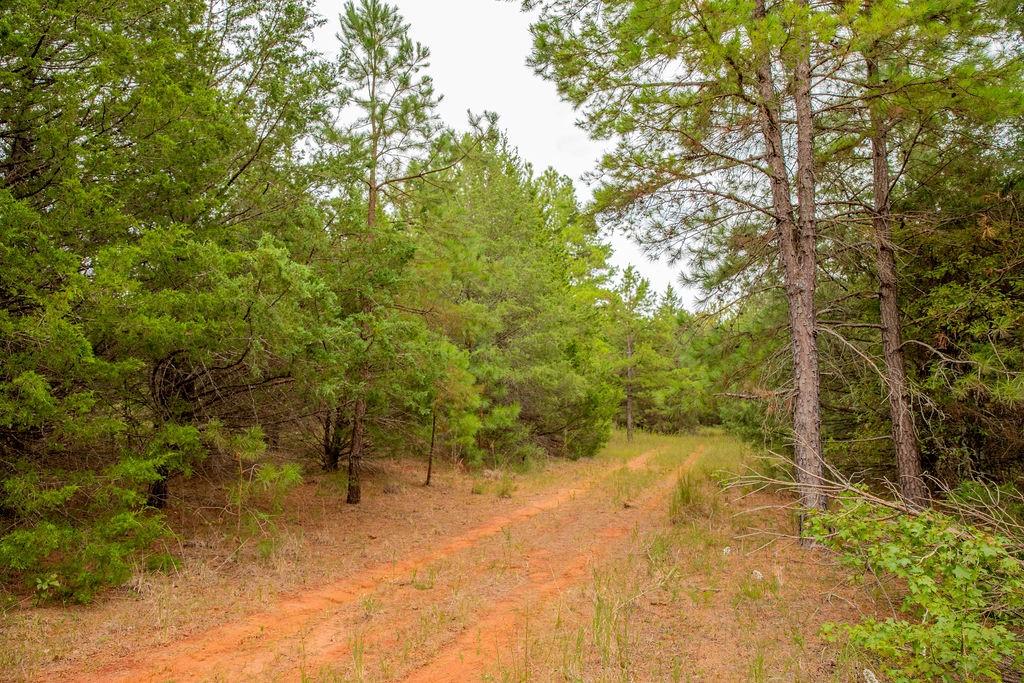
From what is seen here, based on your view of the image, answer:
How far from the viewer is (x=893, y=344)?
314 inches

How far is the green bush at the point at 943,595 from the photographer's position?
348 centimetres

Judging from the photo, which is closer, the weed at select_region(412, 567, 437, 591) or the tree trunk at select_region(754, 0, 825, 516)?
the weed at select_region(412, 567, 437, 591)

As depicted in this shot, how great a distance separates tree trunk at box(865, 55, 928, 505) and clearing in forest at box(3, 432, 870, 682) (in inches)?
75.9

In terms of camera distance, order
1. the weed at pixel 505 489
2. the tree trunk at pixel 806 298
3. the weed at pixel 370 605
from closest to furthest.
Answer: the weed at pixel 370 605 < the tree trunk at pixel 806 298 < the weed at pixel 505 489

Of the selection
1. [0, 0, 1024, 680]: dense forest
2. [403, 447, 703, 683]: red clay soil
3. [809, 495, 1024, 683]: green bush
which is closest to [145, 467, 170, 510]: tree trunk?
[0, 0, 1024, 680]: dense forest

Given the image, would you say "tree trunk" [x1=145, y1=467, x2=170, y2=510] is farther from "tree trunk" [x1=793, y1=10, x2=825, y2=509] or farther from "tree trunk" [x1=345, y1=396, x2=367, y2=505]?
"tree trunk" [x1=793, y1=10, x2=825, y2=509]

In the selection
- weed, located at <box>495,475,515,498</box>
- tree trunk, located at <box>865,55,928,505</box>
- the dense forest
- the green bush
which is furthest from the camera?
weed, located at <box>495,475,515,498</box>

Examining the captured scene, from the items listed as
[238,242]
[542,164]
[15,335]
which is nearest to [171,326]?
[15,335]

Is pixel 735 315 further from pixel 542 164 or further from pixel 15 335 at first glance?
pixel 542 164

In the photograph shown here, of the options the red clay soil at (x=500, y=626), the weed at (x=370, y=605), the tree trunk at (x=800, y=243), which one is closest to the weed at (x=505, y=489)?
the red clay soil at (x=500, y=626)

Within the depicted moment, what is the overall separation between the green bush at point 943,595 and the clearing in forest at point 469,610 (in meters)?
0.50

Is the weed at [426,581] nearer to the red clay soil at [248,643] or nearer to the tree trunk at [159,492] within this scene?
the red clay soil at [248,643]

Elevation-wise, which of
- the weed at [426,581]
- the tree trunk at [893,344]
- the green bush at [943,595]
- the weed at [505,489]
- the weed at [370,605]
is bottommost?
the weed at [505,489]

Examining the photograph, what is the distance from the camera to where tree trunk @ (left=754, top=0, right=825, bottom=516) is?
287 inches
